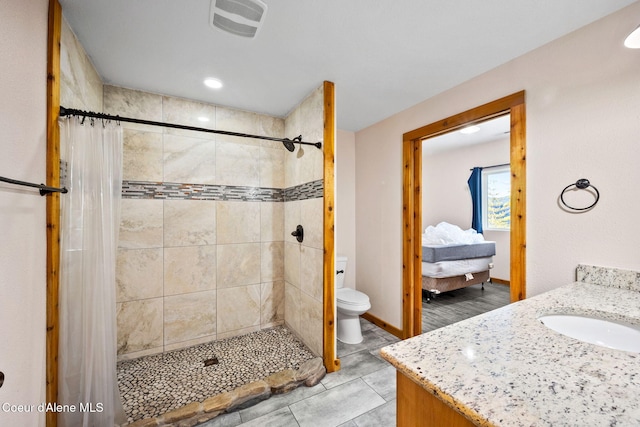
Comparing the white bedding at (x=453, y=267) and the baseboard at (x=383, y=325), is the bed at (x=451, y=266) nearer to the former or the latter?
the white bedding at (x=453, y=267)

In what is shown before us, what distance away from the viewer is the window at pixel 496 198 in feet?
15.1

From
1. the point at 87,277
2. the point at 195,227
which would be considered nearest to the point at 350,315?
the point at 195,227

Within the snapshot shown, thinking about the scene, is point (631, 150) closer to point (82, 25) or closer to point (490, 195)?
point (82, 25)

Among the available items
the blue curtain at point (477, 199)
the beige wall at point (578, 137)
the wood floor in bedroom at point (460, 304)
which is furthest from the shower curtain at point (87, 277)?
the blue curtain at point (477, 199)

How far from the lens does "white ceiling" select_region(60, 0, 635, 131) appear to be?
1310 mm

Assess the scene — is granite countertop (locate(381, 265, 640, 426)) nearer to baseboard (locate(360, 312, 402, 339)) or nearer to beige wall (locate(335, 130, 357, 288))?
baseboard (locate(360, 312, 402, 339))

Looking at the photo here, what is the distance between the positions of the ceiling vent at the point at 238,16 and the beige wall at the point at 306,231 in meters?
0.76

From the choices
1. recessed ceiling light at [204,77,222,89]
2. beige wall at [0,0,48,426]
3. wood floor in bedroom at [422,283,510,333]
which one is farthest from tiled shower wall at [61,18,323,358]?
wood floor in bedroom at [422,283,510,333]

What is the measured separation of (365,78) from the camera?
2.01 m

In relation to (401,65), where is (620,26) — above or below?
below

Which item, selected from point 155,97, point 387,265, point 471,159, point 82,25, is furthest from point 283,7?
point 471,159

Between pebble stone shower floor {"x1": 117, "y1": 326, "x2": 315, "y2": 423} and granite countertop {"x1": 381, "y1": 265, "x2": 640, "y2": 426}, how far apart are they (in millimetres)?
1626

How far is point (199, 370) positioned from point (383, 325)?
6.06 feet

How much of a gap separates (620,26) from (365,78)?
4.61ft
